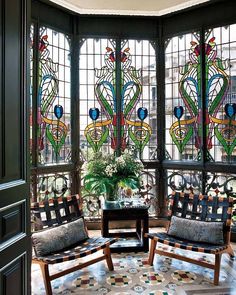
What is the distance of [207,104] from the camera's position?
4.24 m

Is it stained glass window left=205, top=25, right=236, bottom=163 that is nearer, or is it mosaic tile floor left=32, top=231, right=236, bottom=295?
mosaic tile floor left=32, top=231, right=236, bottom=295

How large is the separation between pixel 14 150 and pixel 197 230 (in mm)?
2249

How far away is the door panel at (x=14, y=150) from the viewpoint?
1762mm

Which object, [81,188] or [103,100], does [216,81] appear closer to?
[103,100]

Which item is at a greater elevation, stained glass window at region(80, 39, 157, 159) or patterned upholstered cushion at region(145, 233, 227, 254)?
stained glass window at region(80, 39, 157, 159)

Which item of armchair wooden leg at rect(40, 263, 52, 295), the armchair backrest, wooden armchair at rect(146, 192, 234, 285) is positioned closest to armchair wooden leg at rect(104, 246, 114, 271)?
wooden armchair at rect(146, 192, 234, 285)

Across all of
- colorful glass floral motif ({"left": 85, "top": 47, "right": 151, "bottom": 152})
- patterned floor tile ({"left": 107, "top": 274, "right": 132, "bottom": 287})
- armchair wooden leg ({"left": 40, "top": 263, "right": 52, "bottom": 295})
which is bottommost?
patterned floor tile ({"left": 107, "top": 274, "right": 132, "bottom": 287})

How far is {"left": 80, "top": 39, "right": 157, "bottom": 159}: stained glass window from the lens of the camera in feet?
14.9

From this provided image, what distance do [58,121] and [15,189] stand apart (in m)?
2.52

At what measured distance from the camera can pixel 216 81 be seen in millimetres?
4184

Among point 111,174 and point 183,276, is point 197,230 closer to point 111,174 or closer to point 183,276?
point 183,276

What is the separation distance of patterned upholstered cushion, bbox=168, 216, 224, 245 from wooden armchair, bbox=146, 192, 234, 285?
0.02 meters

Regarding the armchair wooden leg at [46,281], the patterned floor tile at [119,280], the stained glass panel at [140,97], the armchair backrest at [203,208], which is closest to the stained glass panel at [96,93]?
the stained glass panel at [140,97]

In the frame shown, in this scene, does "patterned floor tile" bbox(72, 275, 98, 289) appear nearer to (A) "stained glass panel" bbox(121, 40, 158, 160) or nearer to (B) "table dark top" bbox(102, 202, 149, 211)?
(B) "table dark top" bbox(102, 202, 149, 211)
